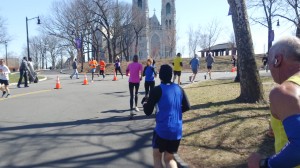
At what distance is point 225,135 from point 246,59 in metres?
3.92

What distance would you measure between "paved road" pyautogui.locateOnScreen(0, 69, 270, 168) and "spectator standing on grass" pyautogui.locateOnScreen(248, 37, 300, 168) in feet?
12.8

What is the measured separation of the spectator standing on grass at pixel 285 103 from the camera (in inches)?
72.0

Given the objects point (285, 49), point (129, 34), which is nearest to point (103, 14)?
point (129, 34)

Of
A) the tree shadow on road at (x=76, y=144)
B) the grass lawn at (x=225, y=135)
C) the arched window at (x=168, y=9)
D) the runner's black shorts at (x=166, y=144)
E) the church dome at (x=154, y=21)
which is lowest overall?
the tree shadow on road at (x=76, y=144)

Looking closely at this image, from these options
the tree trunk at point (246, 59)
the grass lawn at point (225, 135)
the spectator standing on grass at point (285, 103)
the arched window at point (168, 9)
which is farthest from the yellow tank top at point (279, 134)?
the arched window at point (168, 9)

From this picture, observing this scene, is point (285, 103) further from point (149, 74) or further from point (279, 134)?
point (149, 74)

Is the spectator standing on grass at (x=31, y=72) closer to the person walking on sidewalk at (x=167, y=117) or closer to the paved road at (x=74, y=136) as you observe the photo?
the paved road at (x=74, y=136)

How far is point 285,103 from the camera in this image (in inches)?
A: 73.7

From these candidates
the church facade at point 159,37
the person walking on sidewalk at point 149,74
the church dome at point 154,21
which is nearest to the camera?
the person walking on sidewalk at point 149,74

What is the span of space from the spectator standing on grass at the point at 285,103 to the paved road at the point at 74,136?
391 cm

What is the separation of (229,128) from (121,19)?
5561 cm

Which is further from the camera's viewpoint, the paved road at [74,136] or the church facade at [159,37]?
the church facade at [159,37]

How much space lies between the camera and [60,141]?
24.2 feet

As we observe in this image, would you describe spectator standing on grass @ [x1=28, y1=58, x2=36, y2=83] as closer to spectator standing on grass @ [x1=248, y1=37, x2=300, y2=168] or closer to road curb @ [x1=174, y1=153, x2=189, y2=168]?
road curb @ [x1=174, y1=153, x2=189, y2=168]
